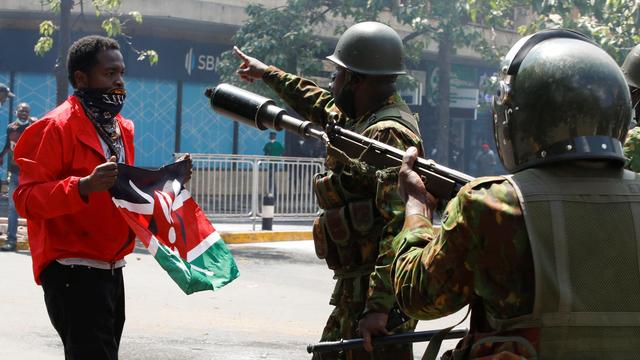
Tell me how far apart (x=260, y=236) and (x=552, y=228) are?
13.0 meters

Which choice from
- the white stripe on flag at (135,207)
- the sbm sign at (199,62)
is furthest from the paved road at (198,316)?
the sbm sign at (199,62)

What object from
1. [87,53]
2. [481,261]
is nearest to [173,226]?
[87,53]

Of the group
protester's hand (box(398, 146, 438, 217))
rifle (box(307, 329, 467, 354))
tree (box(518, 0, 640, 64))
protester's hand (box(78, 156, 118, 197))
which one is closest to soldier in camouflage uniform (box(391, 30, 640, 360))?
protester's hand (box(398, 146, 438, 217))

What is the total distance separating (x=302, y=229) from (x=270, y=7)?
7993 mm

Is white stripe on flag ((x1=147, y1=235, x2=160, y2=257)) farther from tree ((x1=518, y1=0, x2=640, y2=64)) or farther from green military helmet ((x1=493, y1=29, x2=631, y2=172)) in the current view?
tree ((x1=518, y1=0, x2=640, y2=64))

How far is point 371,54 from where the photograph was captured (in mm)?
4148

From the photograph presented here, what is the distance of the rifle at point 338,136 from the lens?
284cm

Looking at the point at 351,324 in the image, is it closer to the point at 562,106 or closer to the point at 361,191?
the point at 361,191

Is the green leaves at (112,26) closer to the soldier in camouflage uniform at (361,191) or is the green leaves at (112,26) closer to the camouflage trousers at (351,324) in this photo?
the soldier in camouflage uniform at (361,191)

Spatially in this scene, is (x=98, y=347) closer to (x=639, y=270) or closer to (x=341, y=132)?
(x=341, y=132)

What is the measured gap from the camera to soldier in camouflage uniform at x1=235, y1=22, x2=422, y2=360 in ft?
12.4

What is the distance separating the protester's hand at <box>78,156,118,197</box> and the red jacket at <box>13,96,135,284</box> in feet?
0.10

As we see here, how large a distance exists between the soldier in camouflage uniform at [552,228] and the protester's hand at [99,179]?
5.99 feet

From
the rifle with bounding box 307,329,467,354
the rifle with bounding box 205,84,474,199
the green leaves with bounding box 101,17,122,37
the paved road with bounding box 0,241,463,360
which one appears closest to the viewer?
the rifle with bounding box 205,84,474,199
